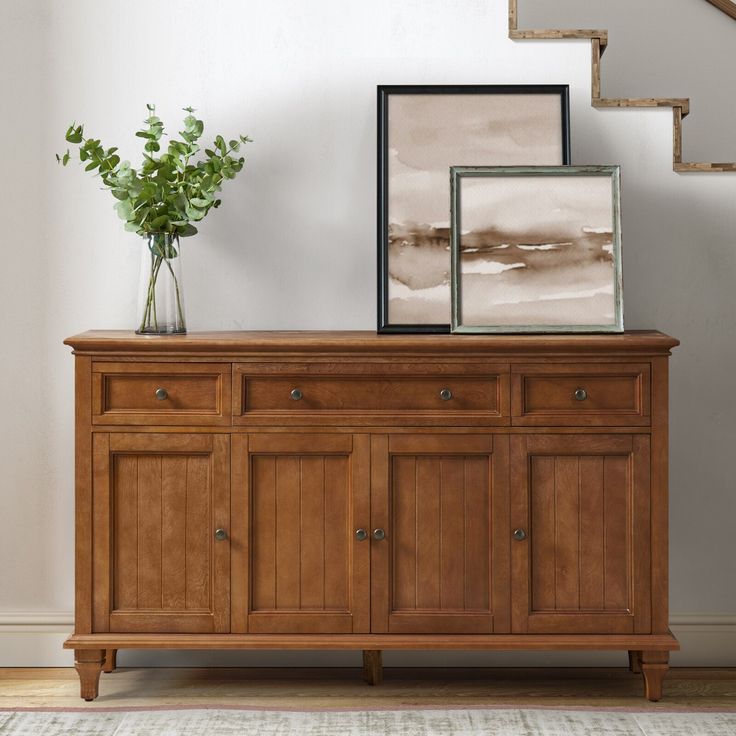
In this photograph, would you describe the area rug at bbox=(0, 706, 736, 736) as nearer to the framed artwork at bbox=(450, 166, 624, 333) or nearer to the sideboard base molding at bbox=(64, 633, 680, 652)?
the sideboard base molding at bbox=(64, 633, 680, 652)

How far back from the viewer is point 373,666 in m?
2.61

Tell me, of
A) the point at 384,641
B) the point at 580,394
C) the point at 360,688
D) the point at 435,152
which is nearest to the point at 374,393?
the point at 580,394

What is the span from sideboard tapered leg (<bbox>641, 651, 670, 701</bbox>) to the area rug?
6 centimetres

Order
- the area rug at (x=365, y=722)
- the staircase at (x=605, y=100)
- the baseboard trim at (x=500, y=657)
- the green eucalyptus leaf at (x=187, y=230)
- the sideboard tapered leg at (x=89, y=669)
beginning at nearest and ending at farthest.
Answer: the area rug at (x=365, y=722)
the sideboard tapered leg at (x=89, y=669)
the green eucalyptus leaf at (x=187, y=230)
the staircase at (x=605, y=100)
the baseboard trim at (x=500, y=657)

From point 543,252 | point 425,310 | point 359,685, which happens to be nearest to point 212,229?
point 425,310

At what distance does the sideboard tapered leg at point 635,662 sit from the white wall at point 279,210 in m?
0.19

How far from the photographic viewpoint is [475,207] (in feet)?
8.23

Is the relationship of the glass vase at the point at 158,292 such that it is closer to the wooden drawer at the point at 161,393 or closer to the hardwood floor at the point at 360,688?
the wooden drawer at the point at 161,393

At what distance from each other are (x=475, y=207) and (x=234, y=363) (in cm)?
73

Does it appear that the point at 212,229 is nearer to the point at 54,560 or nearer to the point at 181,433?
the point at 181,433

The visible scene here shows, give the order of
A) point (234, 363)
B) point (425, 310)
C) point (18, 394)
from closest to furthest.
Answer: point (234, 363)
point (425, 310)
point (18, 394)

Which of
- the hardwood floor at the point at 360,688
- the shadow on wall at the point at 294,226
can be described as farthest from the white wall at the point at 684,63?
the hardwood floor at the point at 360,688

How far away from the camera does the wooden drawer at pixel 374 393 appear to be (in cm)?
236

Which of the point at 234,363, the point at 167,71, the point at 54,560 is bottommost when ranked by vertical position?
the point at 54,560
